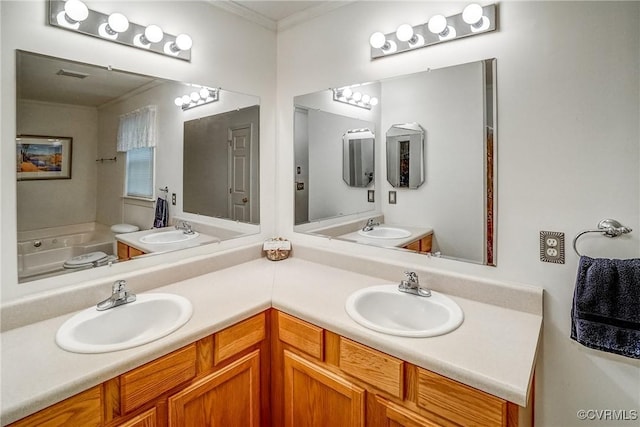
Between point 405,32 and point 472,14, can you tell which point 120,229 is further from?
point 472,14

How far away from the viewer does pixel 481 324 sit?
1.21m

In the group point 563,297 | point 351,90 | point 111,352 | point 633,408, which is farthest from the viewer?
point 351,90

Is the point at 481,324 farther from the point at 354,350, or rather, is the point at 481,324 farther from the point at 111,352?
the point at 111,352

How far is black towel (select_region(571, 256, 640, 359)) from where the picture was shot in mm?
1021

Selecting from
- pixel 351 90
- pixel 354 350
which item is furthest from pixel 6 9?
pixel 354 350

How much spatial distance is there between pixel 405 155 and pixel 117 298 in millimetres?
1503

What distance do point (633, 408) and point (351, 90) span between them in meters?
1.85

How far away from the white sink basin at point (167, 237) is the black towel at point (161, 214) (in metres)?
0.05

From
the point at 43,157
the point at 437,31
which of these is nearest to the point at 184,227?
the point at 43,157

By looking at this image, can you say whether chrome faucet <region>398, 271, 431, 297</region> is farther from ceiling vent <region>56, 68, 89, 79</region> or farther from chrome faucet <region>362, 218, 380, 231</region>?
ceiling vent <region>56, 68, 89, 79</region>

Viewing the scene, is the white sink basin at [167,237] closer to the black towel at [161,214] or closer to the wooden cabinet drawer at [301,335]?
the black towel at [161,214]

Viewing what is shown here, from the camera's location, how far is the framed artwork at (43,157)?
121 cm

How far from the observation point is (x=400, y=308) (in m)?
1.49

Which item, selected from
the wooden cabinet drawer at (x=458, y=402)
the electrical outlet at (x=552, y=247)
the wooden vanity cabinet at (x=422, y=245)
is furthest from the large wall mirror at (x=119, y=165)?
the electrical outlet at (x=552, y=247)
